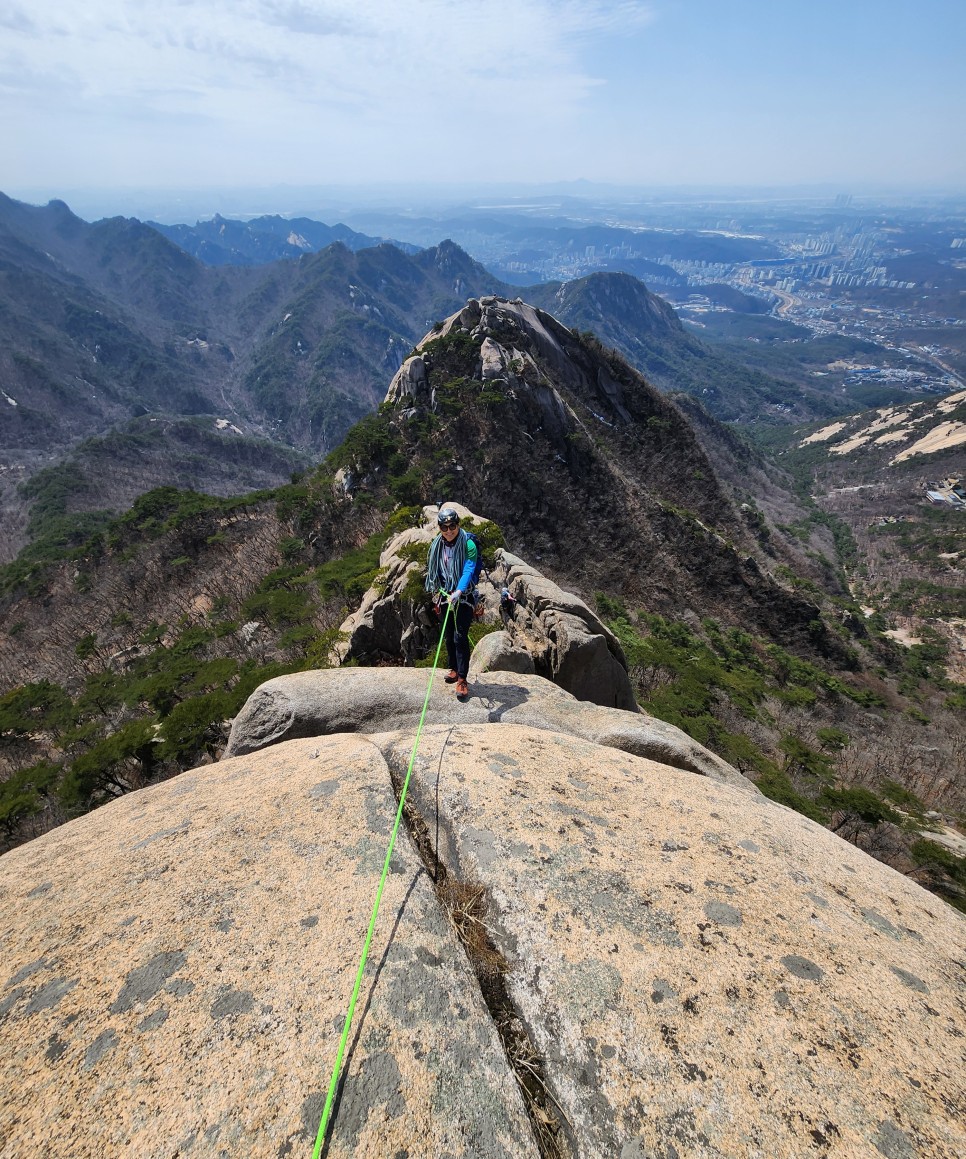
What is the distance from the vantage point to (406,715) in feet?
27.9

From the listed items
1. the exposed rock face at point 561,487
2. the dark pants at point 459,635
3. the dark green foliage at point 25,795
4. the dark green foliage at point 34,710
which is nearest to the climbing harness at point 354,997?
the dark pants at point 459,635

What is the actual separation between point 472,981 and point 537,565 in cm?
3252

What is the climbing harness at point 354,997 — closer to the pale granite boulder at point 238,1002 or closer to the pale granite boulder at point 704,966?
the pale granite boulder at point 238,1002

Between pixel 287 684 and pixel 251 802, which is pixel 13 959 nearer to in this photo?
pixel 251 802

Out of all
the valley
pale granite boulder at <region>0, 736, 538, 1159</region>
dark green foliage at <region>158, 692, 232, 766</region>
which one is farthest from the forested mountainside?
pale granite boulder at <region>0, 736, 538, 1159</region>

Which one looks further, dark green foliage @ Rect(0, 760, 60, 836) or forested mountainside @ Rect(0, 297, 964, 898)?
forested mountainside @ Rect(0, 297, 964, 898)

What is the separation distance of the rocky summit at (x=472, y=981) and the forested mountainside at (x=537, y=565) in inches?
388

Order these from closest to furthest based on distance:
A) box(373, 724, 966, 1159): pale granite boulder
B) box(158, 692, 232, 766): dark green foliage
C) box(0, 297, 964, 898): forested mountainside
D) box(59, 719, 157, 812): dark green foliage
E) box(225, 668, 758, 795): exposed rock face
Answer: box(373, 724, 966, 1159): pale granite boulder, box(225, 668, 758, 795): exposed rock face, box(158, 692, 232, 766): dark green foliage, box(59, 719, 157, 812): dark green foliage, box(0, 297, 964, 898): forested mountainside

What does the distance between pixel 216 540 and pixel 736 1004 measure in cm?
4558

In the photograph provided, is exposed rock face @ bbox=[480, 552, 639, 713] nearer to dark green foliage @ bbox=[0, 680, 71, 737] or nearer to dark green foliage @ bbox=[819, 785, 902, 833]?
dark green foliage @ bbox=[819, 785, 902, 833]

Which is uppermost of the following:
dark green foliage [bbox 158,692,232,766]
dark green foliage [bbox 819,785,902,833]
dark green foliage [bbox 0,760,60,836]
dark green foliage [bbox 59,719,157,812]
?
dark green foliage [bbox 158,692,232,766]

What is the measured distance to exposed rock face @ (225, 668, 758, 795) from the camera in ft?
27.3

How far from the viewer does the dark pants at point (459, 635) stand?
910cm

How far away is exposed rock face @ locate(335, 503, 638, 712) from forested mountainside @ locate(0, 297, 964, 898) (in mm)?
1029
